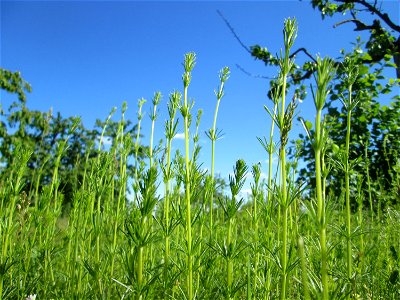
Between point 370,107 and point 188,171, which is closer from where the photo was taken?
point 188,171

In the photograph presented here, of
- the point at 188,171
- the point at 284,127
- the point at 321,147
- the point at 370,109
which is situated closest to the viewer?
the point at 321,147

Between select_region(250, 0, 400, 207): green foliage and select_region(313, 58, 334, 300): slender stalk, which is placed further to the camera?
select_region(250, 0, 400, 207): green foliage

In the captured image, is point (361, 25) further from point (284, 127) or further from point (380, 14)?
point (284, 127)

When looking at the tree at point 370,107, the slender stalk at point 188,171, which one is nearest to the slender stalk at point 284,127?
the slender stalk at point 188,171

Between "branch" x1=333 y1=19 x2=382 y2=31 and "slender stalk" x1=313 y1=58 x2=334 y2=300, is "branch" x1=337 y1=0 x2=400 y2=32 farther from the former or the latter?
"slender stalk" x1=313 y1=58 x2=334 y2=300

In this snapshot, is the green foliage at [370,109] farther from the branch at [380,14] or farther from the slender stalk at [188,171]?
the slender stalk at [188,171]

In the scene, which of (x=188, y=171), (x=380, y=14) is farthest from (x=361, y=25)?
(x=188, y=171)

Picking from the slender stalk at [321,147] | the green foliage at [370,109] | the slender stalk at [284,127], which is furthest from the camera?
the green foliage at [370,109]

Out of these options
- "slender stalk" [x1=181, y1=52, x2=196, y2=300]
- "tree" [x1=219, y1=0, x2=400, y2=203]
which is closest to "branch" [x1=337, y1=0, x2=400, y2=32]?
"tree" [x1=219, y1=0, x2=400, y2=203]

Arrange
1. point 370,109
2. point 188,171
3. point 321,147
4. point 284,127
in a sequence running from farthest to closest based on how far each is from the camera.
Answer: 1. point 370,109
2. point 188,171
3. point 284,127
4. point 321,147

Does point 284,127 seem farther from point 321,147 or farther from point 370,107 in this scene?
point 370,107

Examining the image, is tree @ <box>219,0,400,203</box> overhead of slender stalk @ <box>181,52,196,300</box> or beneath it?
overhead

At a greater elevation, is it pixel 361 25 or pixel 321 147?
pixel 361 25

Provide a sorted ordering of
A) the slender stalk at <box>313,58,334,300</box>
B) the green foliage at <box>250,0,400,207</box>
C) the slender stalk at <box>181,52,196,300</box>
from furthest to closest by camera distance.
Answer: the green foliage at <box>250,0,400,207</box>, the slender stalk at <box>181,52,196,300</box>, the slender stalk at <box>313,58,334,300</box>
